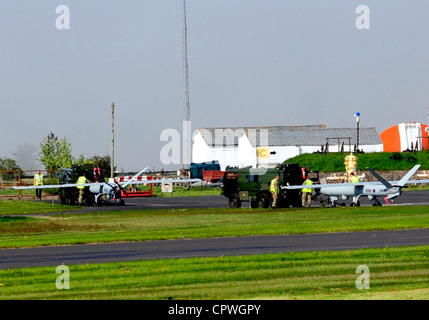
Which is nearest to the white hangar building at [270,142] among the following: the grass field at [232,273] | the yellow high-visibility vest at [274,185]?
the yellow high-visibility vest at [274,185]

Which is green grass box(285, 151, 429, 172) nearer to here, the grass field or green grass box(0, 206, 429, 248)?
green grass box(0, 206, 429, 248)

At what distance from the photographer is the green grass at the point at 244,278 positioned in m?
17.1

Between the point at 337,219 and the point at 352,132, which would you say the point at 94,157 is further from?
the point at 337,219

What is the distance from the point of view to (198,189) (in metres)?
89.2

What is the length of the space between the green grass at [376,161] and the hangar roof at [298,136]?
2134cm

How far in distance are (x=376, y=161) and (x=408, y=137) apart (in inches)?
669

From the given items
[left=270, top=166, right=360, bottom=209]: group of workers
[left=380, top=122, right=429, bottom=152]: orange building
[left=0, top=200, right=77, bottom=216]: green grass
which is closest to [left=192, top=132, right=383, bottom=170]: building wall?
[left=380, top=122, right=429, bottom=152]: orange building

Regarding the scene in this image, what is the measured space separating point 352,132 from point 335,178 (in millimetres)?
42057

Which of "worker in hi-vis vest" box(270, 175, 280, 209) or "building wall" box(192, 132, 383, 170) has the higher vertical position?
"building wall" box(192, 132, 383, 170)

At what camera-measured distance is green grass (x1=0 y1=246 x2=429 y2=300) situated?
17.1 metres

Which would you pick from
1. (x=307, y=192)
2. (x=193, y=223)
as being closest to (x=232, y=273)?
(x=193, y=223)

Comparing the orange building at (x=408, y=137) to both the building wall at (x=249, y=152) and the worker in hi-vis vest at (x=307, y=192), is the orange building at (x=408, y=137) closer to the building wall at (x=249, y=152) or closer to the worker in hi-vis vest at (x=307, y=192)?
the building wall at (x=249, y=152)

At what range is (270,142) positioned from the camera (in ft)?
379
